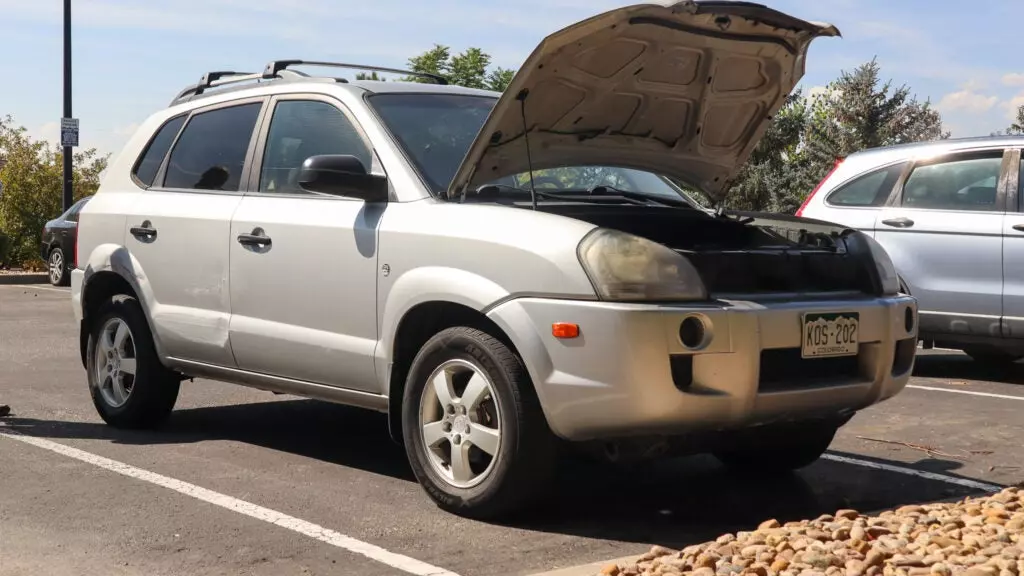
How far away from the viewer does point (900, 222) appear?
9930 mm

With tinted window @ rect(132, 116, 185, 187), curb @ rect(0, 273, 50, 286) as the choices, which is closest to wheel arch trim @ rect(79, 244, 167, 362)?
tinted window @ rect(132, 116, 185, 187)

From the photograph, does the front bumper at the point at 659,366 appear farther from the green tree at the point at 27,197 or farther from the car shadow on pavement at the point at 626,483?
the green tree at the point at 27,197

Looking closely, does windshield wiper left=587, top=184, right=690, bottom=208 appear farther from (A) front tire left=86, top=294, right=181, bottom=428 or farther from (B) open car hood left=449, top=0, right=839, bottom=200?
(A) front tire left=86, top=294, right=181, bottom=428

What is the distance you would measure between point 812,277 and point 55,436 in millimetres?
4075

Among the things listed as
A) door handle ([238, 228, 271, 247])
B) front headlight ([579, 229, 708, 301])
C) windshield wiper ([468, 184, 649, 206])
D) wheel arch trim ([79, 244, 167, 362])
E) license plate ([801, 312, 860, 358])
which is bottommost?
wheel arch trim ([79, 244, 167, 362])

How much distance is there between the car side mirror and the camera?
5.56m

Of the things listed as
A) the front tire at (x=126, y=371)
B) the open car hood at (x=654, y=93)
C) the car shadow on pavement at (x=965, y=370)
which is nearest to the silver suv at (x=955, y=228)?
the car shadow on pavement at (x=965, y=370)

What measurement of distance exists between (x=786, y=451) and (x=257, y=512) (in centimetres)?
243

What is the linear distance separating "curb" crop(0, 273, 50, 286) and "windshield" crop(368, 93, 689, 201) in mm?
19763

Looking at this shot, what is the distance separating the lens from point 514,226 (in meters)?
5.00

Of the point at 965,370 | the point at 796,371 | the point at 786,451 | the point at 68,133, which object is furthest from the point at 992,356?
the point at 68,133

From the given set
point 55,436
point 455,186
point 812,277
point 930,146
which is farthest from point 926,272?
point 55,436

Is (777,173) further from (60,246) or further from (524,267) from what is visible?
(524,267)

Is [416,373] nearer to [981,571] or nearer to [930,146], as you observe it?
[981,571]
